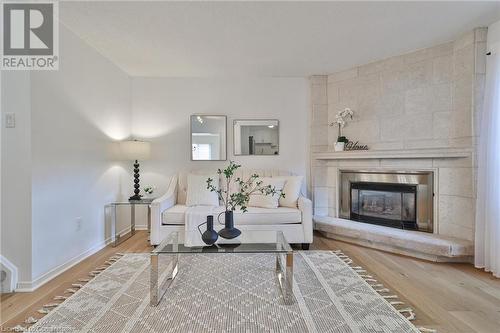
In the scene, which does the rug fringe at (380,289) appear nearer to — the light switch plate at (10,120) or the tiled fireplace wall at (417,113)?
the tiled fireplace wall at (417,113)

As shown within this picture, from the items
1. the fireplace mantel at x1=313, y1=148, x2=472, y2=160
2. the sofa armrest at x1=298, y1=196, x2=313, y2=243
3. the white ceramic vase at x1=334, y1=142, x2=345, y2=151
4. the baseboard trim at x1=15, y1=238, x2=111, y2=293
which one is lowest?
the baseboard trim at x1=15, y1=238, x2=111, y2=293

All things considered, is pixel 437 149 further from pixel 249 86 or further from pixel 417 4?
pixel 249 86

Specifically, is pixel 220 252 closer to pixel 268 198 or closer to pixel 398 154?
pixel 268 198

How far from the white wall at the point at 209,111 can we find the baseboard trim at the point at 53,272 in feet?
4.03

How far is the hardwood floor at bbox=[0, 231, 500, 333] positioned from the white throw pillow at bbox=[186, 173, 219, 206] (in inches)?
32.1

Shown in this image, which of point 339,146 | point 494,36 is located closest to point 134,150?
point 339,146

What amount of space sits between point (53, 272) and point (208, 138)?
93.6 inches

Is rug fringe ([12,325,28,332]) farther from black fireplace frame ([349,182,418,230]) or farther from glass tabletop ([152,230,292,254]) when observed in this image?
black fireplace frame ([349,182,418,230])

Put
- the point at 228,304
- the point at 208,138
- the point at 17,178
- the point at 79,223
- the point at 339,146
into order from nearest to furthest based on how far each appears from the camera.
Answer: the point at 228,304
the point at 17,178
the point at 79,223
the point at 339,146
the point at 208,138

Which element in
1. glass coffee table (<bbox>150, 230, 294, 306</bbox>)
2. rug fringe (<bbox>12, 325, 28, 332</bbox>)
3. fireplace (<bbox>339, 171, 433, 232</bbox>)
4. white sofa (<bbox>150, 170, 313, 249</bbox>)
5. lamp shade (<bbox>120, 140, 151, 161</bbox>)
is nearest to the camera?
rug fringe (<bbox>12, 325, 28, 332</bbox>)

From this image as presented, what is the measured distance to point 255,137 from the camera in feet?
12.5

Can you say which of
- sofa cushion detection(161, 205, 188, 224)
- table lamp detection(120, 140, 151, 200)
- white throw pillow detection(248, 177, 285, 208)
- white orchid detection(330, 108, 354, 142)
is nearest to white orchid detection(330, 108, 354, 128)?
white orchid detection(330, 108, 354, 142)

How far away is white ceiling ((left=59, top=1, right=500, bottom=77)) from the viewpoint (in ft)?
6.88

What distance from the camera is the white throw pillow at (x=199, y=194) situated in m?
3.18
